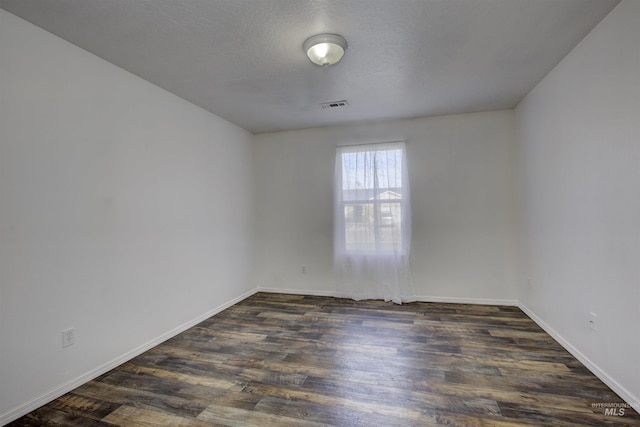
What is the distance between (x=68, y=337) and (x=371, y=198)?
333 centimetres

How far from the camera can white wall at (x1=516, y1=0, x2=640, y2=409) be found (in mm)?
1776

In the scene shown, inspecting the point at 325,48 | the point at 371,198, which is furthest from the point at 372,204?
the point at 325,48

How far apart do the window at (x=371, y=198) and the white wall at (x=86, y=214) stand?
1.85m

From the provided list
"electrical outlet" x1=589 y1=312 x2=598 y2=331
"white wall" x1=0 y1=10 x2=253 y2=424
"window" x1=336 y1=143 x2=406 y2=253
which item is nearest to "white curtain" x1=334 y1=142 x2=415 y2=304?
"window" x1=336 y1=143 x2=406 y2=253

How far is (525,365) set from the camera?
229 centimetres

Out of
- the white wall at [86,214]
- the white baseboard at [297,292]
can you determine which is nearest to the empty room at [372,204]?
the white wall at [86,214]

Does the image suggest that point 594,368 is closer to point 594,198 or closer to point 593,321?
point 593,321

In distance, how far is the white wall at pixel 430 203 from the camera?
3742 mm

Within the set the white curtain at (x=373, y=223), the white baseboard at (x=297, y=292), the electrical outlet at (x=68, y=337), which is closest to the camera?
the electrical outlet at (x=68, y=337)

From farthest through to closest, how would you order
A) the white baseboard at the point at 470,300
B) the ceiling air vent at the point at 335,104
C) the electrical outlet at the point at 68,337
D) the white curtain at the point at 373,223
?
the white curtain at the point at 373,223 < the white baseboard at the point at 470,300 < the ceiling air vent at the point at 335,104 < the electrical outlet at the point at 68,337

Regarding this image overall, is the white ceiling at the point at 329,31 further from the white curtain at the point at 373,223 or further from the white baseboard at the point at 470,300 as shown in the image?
the white baseboard at the point at 470,300

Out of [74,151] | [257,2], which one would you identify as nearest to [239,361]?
[74,151]

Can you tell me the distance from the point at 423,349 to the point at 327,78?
2.56m

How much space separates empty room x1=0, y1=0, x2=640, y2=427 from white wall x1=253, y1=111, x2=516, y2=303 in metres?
0.03
